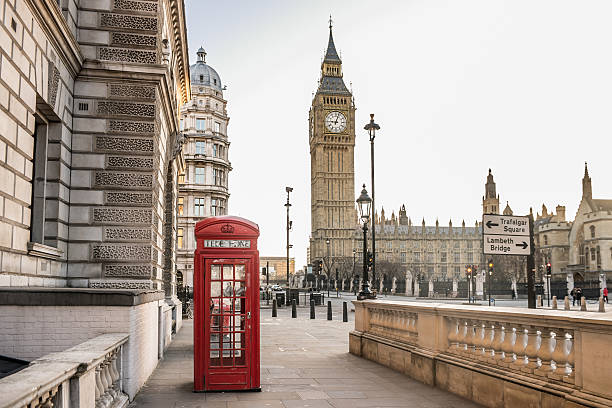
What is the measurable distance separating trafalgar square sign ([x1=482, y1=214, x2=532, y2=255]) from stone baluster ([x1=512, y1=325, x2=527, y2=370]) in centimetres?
152

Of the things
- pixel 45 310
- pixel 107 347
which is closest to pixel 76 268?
pixel 45 310

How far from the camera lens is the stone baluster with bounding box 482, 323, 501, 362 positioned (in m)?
8.06

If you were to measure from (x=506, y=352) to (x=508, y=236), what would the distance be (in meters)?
1.85

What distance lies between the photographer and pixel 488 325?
8273 millimetres

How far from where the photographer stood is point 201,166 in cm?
6297

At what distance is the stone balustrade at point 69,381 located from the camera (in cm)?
357

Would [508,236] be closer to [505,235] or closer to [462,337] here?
[505,235]

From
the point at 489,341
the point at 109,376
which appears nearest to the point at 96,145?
the point at 109,376

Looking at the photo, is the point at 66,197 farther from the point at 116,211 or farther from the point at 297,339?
the point at 297,339

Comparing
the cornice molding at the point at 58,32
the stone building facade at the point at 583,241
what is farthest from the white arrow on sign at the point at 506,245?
the stone building facade at the point at 583,241

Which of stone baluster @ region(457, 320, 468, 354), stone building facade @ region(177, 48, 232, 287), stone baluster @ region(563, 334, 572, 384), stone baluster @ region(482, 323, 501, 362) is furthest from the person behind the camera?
stone building facade @ region(177, 48, 232, 287)

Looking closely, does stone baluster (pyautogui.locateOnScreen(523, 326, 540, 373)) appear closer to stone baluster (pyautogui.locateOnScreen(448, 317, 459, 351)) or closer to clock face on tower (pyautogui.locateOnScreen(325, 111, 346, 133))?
stone baluster (pyautogui.locateOnScreen(448, 317, 459, 351))

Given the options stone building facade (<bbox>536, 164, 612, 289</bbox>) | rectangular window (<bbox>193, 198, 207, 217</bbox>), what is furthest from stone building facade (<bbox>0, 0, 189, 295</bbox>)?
stone building facade (<bbox>536, 164, 612, 289</bbox>)

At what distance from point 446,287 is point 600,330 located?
72.8 metres
